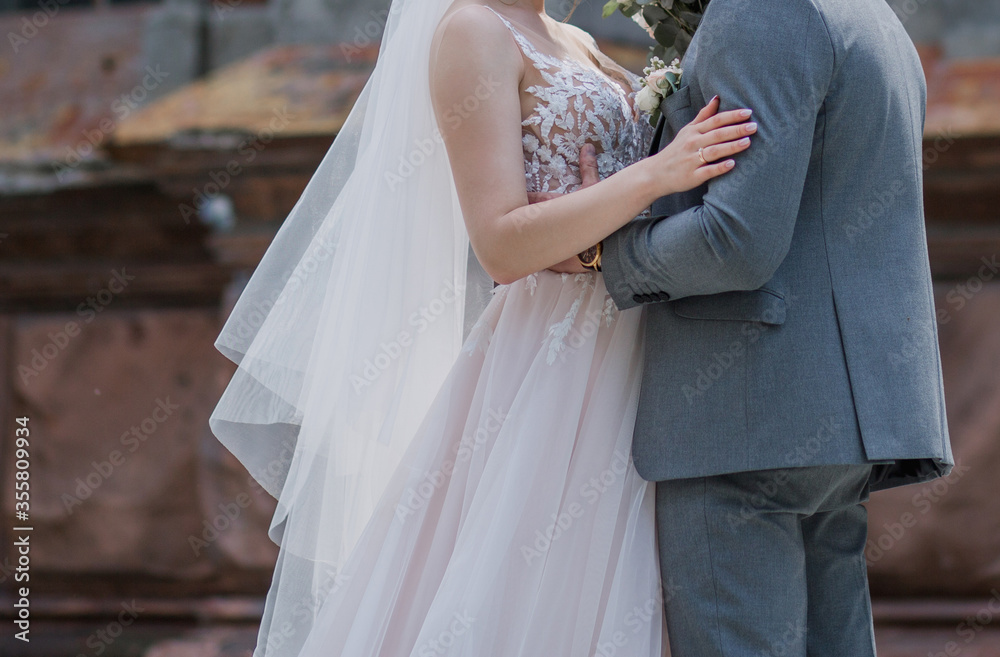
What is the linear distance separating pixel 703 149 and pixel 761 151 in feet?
0.30

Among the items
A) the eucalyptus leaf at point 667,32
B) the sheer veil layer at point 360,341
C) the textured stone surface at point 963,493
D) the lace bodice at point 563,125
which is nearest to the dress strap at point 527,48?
the lace bodice at point 563,125

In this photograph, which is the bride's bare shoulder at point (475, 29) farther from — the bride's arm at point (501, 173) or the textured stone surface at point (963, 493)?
the textured stone surface at point (963, 493)

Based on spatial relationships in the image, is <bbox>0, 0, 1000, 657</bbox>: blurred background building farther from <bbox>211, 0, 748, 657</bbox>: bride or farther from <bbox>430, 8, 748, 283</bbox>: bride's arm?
<bbox>430, 8, 748, 283</bbox>: bride's arm

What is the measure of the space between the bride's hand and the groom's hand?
0.22 metres

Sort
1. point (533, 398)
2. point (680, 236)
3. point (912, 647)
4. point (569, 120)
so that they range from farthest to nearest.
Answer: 1. point (912, 647)
2. point (569, 120)
3. point (533, 398)
4. point (680, 236)

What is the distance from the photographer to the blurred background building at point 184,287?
3.90 meters

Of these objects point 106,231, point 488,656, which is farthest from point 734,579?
point 106,231

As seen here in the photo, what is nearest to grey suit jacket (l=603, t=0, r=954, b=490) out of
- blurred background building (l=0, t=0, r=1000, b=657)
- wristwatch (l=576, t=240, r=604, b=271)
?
wristwatch (l=576, t=240, r=604, b=271)

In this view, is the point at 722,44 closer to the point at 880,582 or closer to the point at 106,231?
the point at 880,582

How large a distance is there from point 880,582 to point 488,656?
9.36 feet

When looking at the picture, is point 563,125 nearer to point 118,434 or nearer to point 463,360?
point 463,360

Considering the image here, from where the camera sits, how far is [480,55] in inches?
72.8

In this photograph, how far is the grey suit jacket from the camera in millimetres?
1504

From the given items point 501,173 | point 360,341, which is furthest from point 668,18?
point 360,341
